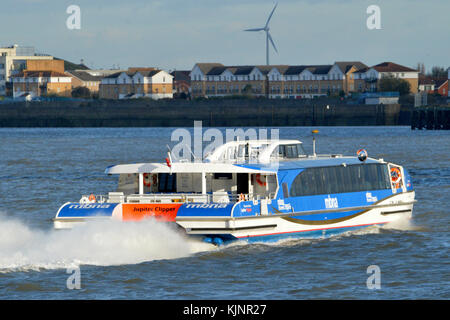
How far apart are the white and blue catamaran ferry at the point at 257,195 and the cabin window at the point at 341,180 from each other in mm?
30

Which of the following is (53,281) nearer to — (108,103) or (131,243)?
(131,243)

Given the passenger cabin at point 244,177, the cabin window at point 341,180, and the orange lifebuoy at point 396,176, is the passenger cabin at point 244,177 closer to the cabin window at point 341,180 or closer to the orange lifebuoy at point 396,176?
the cabin window at point 341,180

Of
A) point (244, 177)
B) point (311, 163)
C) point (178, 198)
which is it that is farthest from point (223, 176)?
point (311, 163)

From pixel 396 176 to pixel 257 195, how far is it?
623 centimetres

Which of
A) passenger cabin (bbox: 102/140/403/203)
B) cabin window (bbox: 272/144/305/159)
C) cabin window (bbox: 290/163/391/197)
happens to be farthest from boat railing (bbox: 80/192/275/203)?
cabin window (bbox: 272/144/305/159)

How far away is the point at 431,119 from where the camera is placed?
156 m

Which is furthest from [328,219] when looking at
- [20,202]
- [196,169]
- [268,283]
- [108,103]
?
[108,103]

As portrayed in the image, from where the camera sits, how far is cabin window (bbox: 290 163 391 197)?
29.5 metres

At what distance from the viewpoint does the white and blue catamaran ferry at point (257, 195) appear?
2706cm

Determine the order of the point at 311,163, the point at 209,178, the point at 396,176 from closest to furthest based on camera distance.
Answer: the point at 209,178 → the point at 311,163 → the point at 396,176

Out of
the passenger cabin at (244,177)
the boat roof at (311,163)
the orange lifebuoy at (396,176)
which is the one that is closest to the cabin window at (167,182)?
the passenger cabin at (244,177)

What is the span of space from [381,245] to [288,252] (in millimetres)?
3372

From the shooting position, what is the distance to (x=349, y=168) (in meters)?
31.3

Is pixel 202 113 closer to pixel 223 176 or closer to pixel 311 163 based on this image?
pixel 311 163
